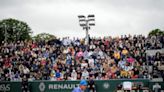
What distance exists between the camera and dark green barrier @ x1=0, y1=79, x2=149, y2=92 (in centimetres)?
2847

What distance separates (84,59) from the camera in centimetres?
3173

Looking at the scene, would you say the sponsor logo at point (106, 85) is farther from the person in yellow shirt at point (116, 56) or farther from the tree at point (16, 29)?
the tree at point (16, 29)

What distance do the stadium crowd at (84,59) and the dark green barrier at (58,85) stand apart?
738 millimetres

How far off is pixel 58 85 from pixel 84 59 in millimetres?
Answer: 3348

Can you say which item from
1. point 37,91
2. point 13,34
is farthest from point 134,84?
point 13,34

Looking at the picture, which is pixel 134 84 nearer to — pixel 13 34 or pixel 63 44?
pixel 63 44

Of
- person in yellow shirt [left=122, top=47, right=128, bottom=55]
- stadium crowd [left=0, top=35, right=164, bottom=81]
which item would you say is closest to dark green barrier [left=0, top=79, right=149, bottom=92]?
stadium crowd [left=0, top=35, right=164, bottom=81]

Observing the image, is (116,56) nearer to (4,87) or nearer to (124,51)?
(124,51)

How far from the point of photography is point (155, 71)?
28.1 meters

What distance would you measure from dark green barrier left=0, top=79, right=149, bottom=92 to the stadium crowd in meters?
0.74

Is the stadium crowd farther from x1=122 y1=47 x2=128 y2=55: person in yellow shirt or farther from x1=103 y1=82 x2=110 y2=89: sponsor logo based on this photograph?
x1=103 y1=82 x2=110 y2=89: sponsor logo

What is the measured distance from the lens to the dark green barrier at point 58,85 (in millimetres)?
28469

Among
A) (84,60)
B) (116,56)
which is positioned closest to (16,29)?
(84,60)

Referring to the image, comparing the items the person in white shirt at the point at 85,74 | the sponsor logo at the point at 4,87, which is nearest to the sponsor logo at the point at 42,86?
the sponsor logo at the point at 4,87
